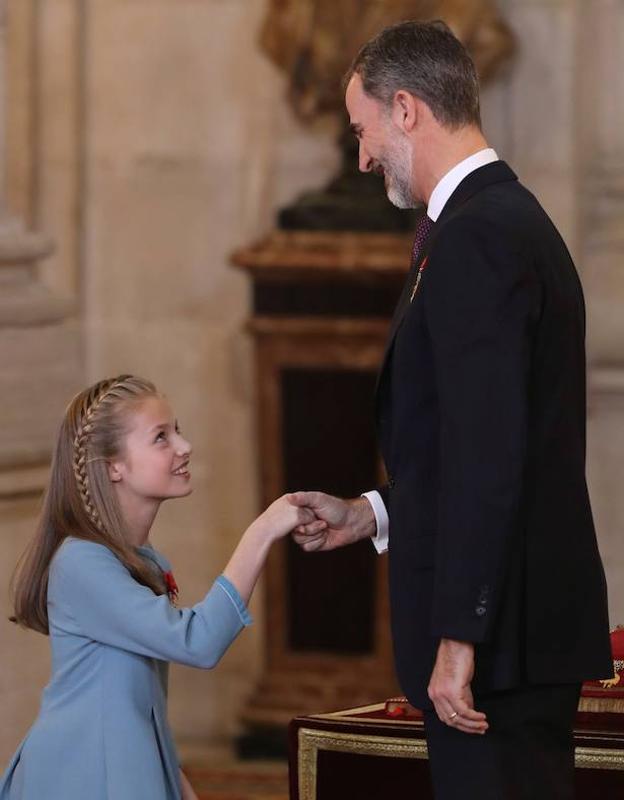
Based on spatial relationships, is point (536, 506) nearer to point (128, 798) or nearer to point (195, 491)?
point (128, 798)

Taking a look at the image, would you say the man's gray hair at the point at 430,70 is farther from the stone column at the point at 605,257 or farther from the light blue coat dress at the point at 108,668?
the stone column at the point at 605,257

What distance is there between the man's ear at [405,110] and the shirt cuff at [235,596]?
32.3 inches

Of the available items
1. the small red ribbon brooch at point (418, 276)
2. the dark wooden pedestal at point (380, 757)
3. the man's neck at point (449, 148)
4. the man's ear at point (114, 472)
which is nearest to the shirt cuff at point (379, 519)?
the dark wooden pedestal at point (380, 757)

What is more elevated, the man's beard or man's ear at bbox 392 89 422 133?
man's ear at bbox 392 89 422 133

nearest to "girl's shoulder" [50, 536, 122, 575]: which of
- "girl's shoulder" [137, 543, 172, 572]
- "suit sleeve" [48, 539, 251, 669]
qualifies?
"suit sleeve" [48, 539, 251, 669]

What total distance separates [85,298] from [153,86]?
2.62ft

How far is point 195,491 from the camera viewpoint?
7.19 metres

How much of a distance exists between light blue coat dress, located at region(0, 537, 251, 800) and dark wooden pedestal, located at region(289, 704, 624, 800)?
484 mm

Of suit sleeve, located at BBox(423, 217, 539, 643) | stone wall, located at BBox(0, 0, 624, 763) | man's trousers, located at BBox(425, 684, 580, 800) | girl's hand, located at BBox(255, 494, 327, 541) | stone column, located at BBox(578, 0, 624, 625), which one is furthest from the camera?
stone wall, located at BBox(0, 0, 624, 763)

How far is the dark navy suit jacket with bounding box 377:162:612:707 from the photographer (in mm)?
3029

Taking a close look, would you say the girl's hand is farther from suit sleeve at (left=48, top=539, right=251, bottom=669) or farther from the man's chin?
the man's chin

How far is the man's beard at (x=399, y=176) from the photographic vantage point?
10.8 ft

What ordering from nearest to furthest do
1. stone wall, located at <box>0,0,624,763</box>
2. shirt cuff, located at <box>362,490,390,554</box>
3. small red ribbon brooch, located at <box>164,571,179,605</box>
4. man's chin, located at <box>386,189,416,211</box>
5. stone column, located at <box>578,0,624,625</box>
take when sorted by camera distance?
man's chin, located at <box>386,189,416,211</box>, small red ribbon brooch, located at <box>164,571,179,605</box>, shirt cuff, located at <box>362,490,390,554</box>, stone column, located at <box>578,0,624,625</box>, stone wall, located at <box>0,0,624,763</box>

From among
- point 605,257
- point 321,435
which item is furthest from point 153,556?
point 605,257
